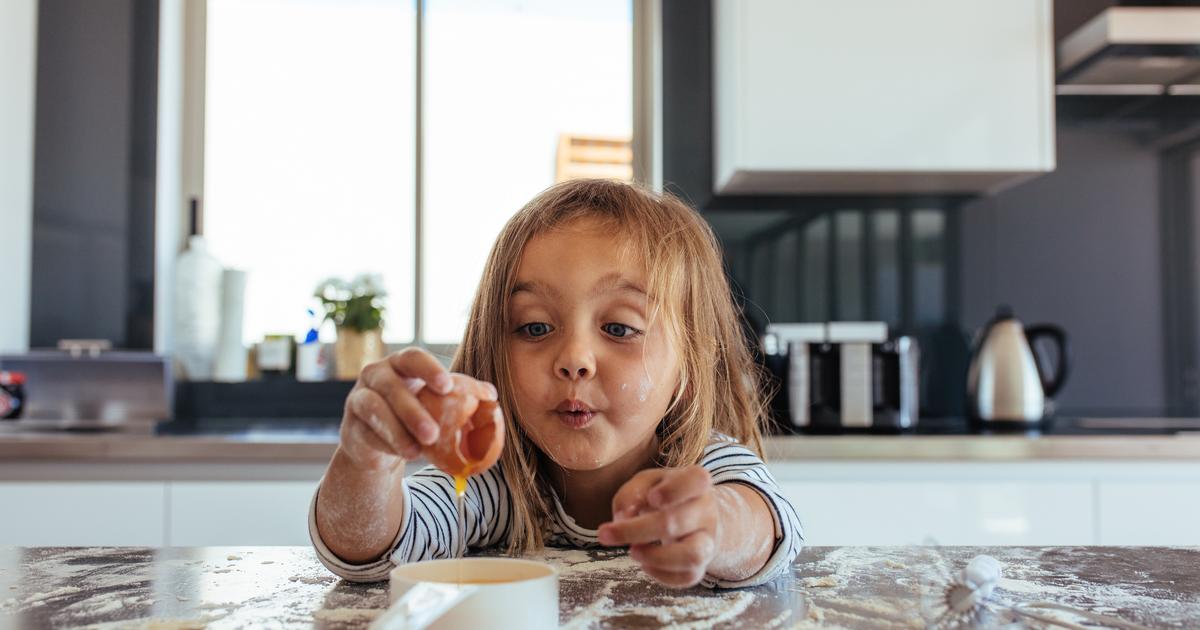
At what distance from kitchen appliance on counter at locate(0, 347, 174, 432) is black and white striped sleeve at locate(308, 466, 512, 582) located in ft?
4.89

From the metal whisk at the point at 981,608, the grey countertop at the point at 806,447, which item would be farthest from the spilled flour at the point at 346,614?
the grey countertop at the point at 806,447

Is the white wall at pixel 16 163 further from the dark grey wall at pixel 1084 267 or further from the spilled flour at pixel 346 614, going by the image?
the dark grey wall at pixel 1084 267

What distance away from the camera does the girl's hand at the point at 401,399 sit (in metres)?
0.62

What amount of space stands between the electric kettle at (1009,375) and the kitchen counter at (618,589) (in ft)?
4.14

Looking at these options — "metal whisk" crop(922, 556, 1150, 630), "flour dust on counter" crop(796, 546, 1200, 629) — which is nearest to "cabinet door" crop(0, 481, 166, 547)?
"flour dust on counter" crop(796, 546, 1200, 629)

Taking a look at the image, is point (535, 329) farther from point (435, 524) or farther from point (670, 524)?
point (670, 524)

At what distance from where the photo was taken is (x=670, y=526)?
0.61 m

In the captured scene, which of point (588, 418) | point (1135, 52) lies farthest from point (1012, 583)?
point (1135, 52)

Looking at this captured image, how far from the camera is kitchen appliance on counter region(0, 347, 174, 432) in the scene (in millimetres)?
2211

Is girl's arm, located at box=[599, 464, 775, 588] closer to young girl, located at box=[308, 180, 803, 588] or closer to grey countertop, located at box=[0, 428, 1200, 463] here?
young girl, located at box=[308, 180, 803, 588]

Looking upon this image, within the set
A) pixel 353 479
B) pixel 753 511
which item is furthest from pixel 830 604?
pixel 353 479

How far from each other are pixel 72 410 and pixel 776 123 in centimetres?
177

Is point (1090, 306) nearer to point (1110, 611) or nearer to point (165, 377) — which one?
point (1110, 611)

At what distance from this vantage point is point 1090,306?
246 centimetres
